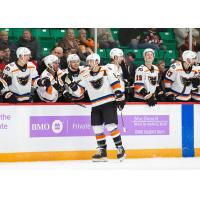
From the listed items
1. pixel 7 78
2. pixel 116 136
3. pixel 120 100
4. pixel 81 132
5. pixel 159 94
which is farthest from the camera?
pixel 159 94

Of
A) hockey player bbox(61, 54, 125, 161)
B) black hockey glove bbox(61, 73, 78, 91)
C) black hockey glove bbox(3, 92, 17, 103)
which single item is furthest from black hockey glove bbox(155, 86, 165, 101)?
black hockey glove bbox(3, 92, 17, 103)

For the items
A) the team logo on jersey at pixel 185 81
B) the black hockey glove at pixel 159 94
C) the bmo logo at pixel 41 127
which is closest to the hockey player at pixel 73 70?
the bmo logo at pixel 41 127

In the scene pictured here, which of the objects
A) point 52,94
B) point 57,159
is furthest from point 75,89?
point 57,159

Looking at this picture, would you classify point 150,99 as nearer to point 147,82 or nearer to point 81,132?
point 147,82

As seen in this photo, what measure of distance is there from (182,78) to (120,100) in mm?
1274

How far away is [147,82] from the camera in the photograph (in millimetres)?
10148

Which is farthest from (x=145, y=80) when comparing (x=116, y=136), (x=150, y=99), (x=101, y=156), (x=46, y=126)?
(x=46, y=126)

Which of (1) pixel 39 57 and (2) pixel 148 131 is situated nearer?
(2) pixel 148 131

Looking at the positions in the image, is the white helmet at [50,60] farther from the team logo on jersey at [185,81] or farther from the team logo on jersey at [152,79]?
the team logo on jersey at [185,81]

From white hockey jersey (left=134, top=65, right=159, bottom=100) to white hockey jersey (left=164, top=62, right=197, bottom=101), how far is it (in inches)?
9.3

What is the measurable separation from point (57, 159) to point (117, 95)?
1.24m

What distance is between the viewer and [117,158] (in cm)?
984

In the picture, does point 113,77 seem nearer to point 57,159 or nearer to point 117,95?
point 117,95

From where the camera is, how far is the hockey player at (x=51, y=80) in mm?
9828
